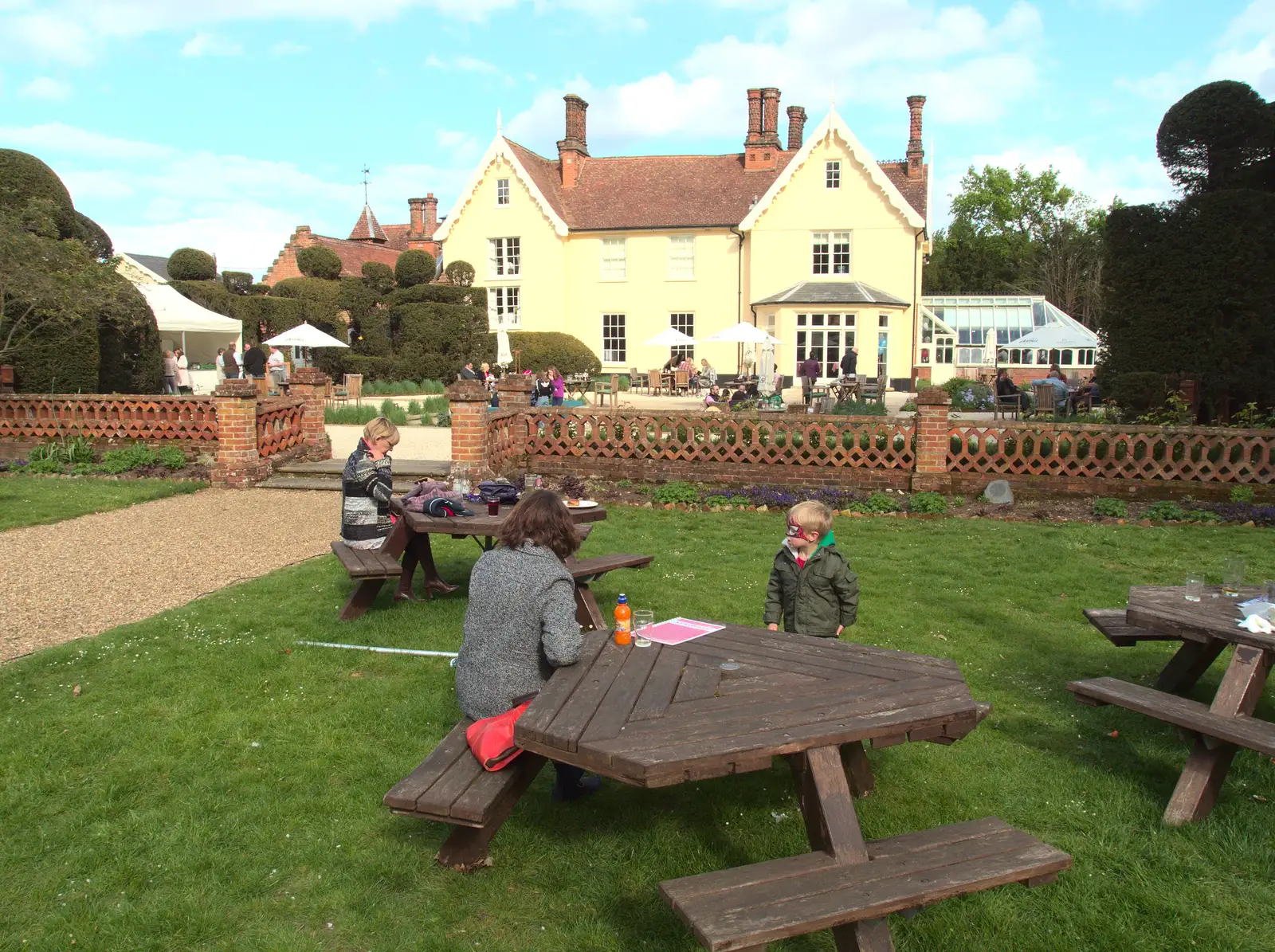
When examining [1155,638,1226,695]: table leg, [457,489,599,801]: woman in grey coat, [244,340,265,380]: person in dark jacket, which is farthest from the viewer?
[244,340,265,380]: person in dark jacket

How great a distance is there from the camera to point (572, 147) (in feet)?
125

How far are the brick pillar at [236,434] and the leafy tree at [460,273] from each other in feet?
67.1

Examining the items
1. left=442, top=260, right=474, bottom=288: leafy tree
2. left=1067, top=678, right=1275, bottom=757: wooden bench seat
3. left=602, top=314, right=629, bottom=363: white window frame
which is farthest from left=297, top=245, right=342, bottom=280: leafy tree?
left=1067, top=678, right=1275, bottom=757: wooden bench seat

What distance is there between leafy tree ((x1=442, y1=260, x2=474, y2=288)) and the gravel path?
852 inches

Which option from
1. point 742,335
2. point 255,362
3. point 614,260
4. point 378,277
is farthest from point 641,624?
point 614,260

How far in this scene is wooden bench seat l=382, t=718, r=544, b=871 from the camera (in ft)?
11.1

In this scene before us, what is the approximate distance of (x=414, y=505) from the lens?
7184 millimetres

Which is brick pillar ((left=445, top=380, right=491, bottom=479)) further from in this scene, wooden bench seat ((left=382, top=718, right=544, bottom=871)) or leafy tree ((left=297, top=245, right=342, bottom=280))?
leafy tree ((left=297, top=245, right=342, bottom=280))

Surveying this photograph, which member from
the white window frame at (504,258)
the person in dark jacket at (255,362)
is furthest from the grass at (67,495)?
the white window frame at (504,258)

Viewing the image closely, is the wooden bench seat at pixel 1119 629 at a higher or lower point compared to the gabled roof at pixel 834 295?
lower

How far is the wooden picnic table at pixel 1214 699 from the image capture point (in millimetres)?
4020

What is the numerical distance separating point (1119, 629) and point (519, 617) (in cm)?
352

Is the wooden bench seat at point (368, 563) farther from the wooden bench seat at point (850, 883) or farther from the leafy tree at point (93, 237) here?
the leafy tree at point (93, 237)

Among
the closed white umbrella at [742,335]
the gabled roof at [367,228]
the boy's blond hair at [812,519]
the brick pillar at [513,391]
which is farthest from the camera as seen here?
the gabled roof at [367,228]
